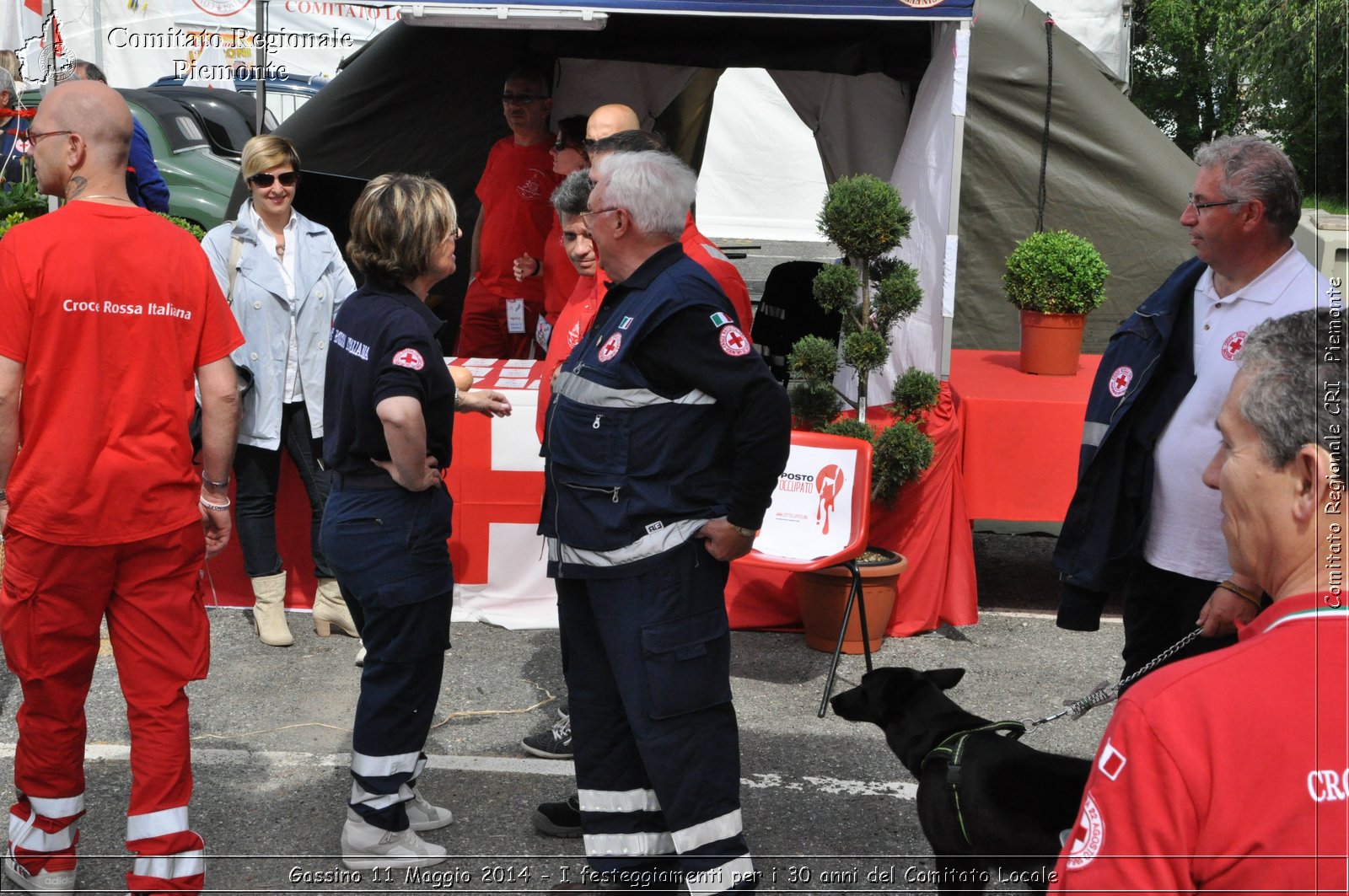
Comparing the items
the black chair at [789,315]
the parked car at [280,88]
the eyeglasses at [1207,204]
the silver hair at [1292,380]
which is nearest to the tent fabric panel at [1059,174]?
the black chair at [789,315]

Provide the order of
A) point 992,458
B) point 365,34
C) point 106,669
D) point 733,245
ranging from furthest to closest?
point 365,34
point 733,245
point 992,458
point 106,669

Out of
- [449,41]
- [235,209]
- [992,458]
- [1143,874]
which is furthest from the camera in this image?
[449,41]

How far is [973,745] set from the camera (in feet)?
9.43

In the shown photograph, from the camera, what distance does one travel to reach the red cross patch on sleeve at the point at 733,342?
2.68m

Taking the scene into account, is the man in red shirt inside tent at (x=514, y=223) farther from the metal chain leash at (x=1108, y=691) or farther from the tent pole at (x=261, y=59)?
the metal chain leash at (x=1108, y=691)

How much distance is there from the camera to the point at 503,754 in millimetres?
4035

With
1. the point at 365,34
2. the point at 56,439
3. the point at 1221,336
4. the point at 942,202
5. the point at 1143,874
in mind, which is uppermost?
the point at 365,34

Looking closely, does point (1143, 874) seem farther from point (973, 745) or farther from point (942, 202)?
point (942, 202)

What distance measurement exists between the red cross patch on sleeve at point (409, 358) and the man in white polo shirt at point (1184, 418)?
171cm

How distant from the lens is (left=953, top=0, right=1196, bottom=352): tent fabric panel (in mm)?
7273

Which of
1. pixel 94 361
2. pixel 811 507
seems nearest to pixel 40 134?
pixel 94 361

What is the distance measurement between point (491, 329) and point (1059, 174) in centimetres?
352

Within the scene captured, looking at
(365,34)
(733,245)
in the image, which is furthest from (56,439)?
(365,34)

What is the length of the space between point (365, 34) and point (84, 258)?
44.5 ft
